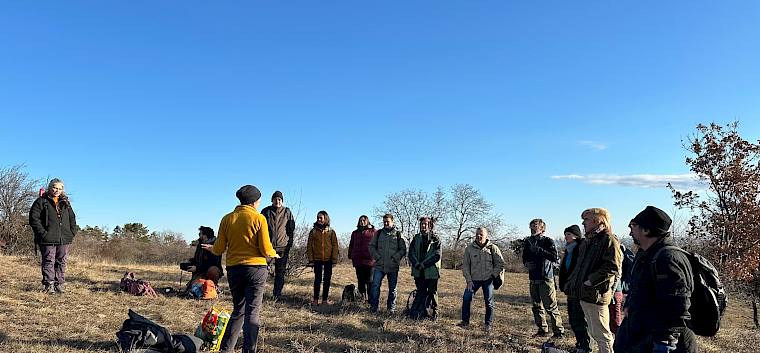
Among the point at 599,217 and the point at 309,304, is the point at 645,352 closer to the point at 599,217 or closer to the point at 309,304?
the point at 599,217

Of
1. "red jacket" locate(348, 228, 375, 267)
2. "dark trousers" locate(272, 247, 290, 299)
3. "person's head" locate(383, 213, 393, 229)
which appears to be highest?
"person's head" locate(383, 213, 393, 229)

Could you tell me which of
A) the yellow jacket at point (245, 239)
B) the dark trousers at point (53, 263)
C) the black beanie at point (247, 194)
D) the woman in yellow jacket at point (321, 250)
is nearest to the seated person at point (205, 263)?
the woman in yellow jacket at point (321, 250)

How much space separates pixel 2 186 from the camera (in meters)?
23.4

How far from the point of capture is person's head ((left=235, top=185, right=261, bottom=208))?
5348 millimetres

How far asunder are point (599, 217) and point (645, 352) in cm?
220

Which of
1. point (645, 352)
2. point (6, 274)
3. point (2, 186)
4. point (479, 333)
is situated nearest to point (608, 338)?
point (645, 352)

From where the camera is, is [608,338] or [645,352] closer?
[645,352]

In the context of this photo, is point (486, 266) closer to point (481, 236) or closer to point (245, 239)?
point (481, 236)

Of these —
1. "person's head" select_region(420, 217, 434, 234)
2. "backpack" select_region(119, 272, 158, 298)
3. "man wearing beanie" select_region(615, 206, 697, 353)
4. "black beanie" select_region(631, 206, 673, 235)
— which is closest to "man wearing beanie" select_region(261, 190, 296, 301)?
"backpack" select_region(119, 272, 158, 298)

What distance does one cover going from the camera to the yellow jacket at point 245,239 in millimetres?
5199

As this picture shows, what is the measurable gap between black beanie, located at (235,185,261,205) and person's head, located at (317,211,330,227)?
13.1 ft

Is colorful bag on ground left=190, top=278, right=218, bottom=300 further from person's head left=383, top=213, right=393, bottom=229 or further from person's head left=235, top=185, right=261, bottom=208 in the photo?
person's head left=235, top=185, right=261, bottom=208

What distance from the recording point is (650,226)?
363cm

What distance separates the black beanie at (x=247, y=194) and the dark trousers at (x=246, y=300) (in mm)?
705
